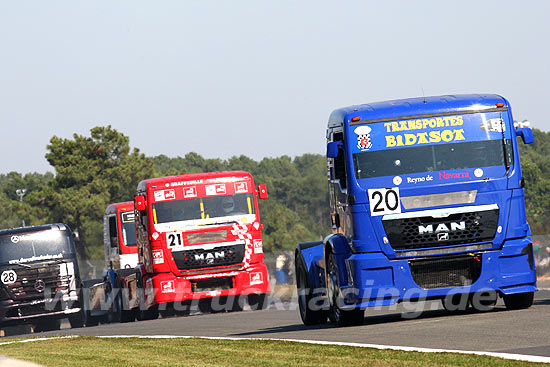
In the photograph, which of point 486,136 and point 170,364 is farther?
point 486,136

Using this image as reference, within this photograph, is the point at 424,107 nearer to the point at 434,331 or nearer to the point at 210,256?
the point at 434,331

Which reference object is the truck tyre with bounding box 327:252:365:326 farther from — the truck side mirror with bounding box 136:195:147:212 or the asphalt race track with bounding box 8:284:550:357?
the truck side mirror with bounding box 136:195:147:212

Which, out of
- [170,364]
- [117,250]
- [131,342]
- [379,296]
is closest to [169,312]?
[117,250]

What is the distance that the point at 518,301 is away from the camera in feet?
51.8

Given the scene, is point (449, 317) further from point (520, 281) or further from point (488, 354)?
point (488, 354)

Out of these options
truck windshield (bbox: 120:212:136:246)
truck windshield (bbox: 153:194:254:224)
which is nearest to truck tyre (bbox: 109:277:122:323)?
truck windshield (bbox: 120:212:136:246)

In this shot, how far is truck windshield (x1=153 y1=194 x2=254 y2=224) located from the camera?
78.2 feet

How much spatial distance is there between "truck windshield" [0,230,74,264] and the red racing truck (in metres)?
2.79

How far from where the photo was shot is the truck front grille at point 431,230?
14.6m

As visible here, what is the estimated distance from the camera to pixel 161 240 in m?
23.8

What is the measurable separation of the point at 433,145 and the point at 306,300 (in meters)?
3.62

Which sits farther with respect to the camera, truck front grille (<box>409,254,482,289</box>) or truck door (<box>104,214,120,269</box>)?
truck door (<box>104,214,120,269</box>)

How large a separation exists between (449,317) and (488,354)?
533 cm

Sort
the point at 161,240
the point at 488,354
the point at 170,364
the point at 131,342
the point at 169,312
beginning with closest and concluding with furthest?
1. the point at 488,354
2. the point at 170,364
3. the point at 131,342
4. the point at 161,240
5. the point at 169,312
